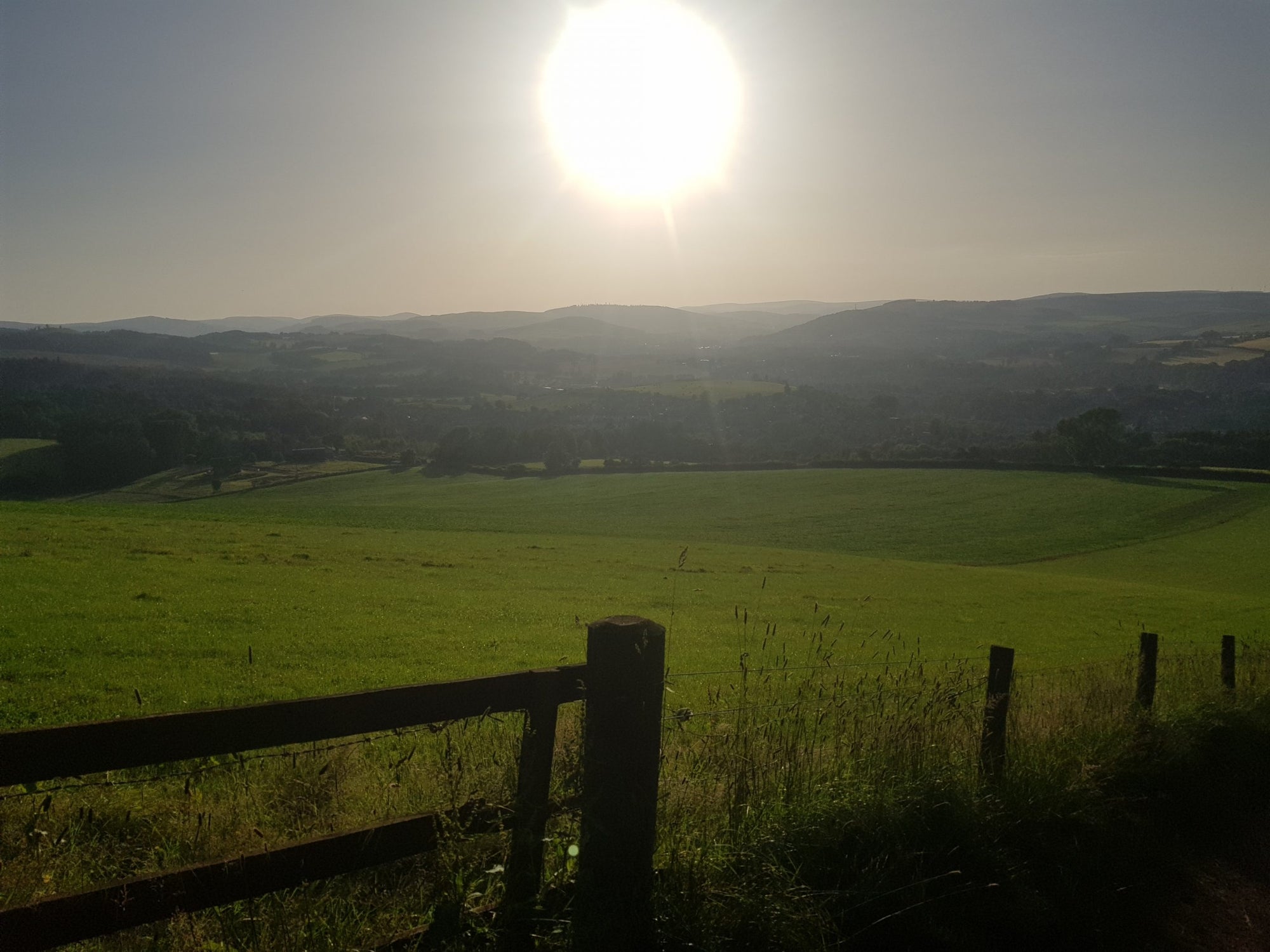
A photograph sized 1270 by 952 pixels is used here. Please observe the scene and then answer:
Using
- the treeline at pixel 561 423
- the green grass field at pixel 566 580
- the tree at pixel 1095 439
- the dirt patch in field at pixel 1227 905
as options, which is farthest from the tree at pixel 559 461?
the dirt patch in field at pixel 1227 905

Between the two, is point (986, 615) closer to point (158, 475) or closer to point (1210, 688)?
point (1210, 688)

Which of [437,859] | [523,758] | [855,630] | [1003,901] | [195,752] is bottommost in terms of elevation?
[855,630]

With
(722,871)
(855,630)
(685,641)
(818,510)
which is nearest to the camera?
(722,871)

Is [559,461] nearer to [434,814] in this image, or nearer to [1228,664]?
[1228,664]

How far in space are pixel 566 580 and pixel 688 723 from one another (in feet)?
62.0

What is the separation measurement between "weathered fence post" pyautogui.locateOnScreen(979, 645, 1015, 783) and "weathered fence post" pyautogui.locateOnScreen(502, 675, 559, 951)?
12.3 feet

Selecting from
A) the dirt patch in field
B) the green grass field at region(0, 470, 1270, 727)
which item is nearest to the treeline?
the green grass field at region(0, 470, 1270, 727)

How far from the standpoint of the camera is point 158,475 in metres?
82.8

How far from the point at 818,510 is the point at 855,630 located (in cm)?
3976

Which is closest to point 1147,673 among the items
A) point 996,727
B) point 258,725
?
point 996,727

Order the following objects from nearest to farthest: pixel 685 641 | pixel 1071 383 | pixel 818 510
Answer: pixel 685 641 < pixel 818 510 < pixel 1071 383

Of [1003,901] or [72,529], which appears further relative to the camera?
[72,529]

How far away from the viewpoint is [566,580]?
28.1 m

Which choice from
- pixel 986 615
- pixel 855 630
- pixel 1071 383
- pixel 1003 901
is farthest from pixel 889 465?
pixel 1071 383
